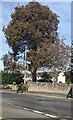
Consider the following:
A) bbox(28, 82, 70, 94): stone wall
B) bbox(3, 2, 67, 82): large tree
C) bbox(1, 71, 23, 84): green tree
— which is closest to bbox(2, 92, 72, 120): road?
bbox(28, 82, 70, 94): stone wall

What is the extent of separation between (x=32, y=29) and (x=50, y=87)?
46.9ft

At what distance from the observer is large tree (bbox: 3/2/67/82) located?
6604cm

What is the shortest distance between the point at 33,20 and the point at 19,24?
2.60 metres

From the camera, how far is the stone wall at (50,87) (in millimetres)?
50919

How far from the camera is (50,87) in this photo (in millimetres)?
55875

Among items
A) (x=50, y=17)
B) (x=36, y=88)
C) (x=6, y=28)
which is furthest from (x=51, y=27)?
(x=36, y=88)

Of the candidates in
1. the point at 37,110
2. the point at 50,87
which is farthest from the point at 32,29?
the point at 37,110

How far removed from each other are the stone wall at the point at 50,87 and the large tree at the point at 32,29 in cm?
339

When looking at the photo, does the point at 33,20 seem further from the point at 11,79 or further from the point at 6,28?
the point at 11,79

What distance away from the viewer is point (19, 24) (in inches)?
2643

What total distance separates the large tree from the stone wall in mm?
3391

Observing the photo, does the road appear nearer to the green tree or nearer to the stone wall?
the stone wall

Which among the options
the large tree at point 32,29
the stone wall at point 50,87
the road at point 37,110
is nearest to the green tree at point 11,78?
the large tree at point 32,29

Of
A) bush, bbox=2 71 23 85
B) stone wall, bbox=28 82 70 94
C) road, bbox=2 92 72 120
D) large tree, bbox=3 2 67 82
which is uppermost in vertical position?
large tree, bbox=3 2 67 82
